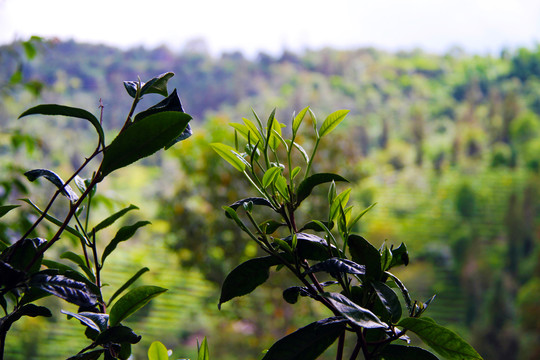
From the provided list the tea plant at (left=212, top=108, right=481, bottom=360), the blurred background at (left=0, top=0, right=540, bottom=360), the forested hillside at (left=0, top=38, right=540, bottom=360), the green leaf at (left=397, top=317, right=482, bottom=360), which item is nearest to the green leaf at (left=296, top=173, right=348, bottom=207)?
the tea plant at (left=212, top=108, right=481, bottom=360)

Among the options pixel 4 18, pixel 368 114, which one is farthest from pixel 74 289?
pixel 368 114

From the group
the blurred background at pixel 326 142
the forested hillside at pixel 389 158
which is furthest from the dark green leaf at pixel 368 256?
the forested hillside at pixel 389 158

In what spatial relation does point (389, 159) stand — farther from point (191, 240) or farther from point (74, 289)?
point (74, 289)

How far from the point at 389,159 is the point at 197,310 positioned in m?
4.11

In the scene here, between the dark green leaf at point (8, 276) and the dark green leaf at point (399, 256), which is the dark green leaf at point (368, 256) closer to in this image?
the dark green leaf at point (399, 256)

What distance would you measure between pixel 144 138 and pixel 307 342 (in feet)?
0.47

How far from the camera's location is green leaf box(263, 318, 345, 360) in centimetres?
28

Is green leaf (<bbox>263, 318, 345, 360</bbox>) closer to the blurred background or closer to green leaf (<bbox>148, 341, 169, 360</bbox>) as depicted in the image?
green leaf (<bbox>148, 341, 169, 360</bbox>)

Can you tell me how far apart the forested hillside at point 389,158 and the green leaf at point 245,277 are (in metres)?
4.01

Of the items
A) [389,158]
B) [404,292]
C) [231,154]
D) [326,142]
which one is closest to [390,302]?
[404,292]

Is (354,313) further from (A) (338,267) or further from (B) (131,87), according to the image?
(B) (131,87)

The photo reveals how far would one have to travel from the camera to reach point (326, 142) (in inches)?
186

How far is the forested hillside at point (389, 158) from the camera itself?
16.5 ft

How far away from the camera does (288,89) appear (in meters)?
10.4
